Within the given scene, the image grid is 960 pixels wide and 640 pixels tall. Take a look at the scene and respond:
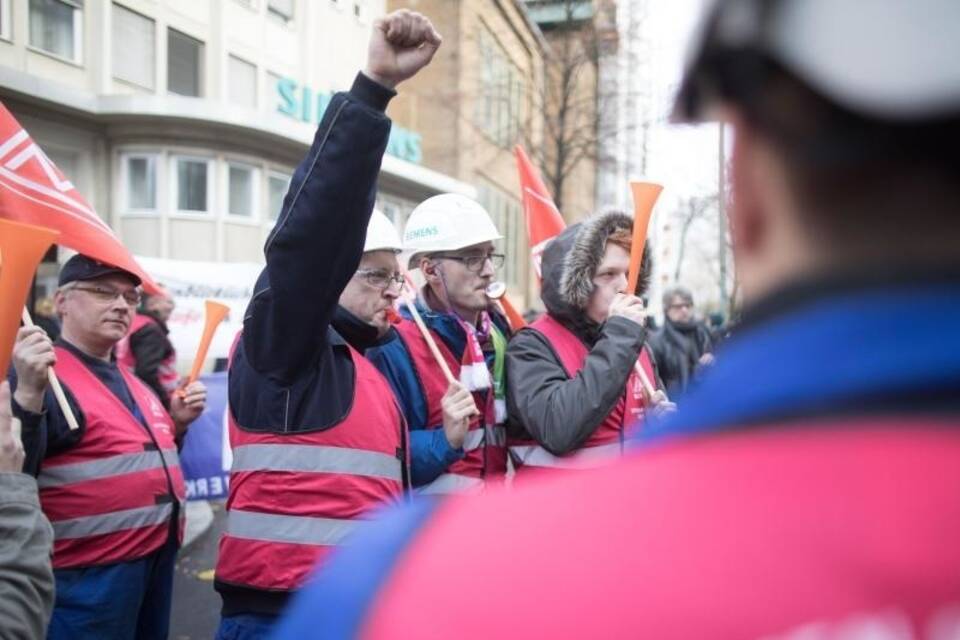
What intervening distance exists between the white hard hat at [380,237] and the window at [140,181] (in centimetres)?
1497

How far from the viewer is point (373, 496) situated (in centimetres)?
227

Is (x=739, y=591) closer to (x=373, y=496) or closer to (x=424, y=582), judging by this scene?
(x=424, y=582)

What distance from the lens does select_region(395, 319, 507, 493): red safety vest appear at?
120 inches

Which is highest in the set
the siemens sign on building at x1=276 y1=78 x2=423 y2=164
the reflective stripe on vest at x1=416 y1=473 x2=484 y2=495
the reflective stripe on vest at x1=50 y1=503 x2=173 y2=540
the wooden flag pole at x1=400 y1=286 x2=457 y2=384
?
the siemens sign on building at x1=276 y1=78 x2=423 y2=164

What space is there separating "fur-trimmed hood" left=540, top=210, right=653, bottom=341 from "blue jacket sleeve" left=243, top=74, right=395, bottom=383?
124 cm

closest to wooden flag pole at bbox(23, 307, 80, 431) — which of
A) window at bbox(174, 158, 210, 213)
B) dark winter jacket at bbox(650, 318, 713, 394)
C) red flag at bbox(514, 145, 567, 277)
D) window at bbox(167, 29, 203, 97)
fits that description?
red flag at bbox(514, 145, 567, 277)

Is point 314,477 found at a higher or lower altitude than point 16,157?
lower

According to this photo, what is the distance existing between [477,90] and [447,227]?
18.3 meters

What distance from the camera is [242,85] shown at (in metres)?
15.9

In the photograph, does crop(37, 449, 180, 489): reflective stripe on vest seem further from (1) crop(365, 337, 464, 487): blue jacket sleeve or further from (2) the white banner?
(2) the white banner

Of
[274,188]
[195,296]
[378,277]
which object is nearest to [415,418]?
[378,277]

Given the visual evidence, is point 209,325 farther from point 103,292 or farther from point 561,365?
point 561,365

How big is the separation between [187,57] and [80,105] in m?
1.98

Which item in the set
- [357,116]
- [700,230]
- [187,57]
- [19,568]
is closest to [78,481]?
[19,568]
